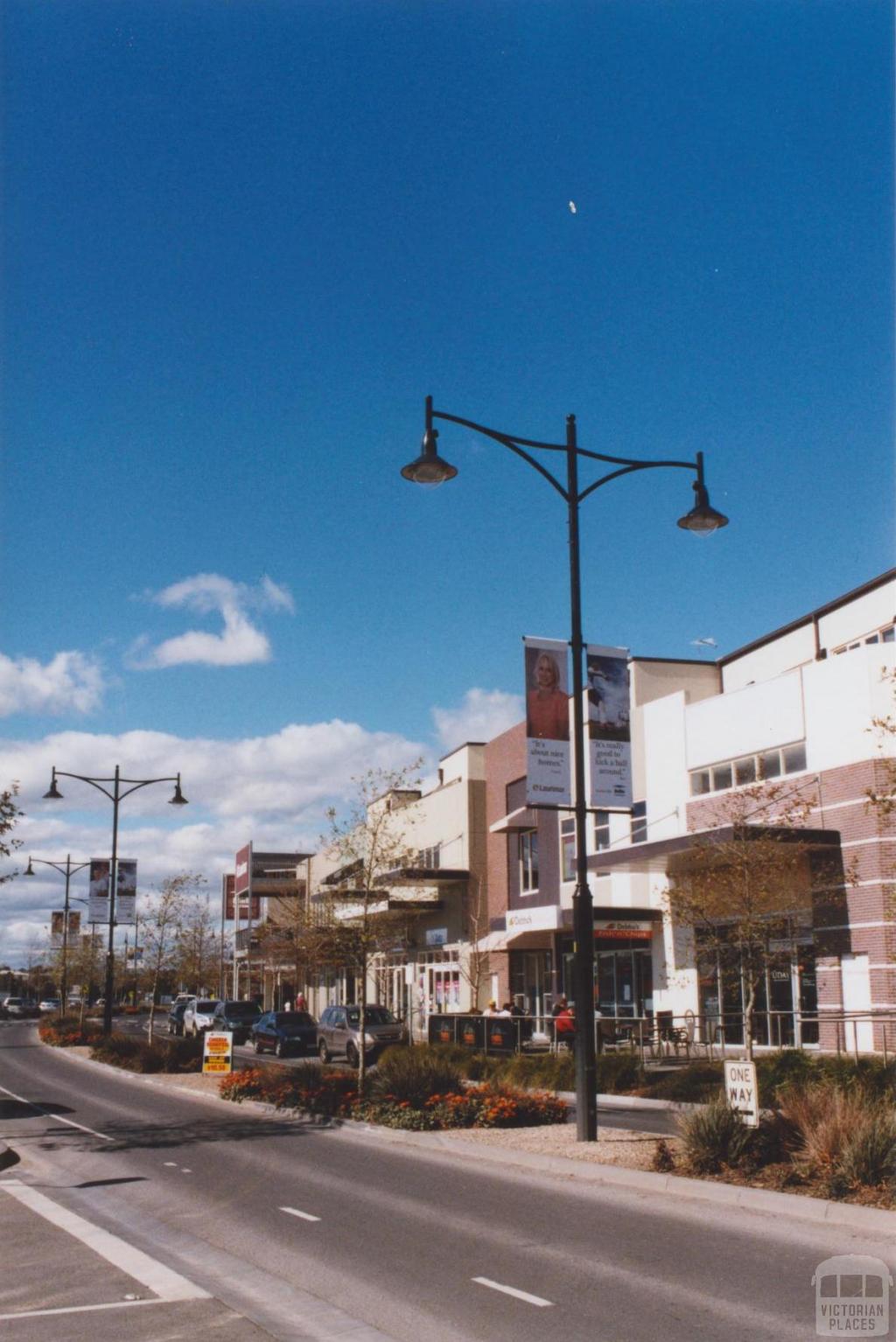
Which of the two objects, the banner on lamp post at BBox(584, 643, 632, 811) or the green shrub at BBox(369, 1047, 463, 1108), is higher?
the banner on lamp post at BBox(584, 643, 632, 811)

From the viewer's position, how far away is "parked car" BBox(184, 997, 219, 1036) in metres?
51.5

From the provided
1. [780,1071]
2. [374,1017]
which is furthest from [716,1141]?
[374,1017]

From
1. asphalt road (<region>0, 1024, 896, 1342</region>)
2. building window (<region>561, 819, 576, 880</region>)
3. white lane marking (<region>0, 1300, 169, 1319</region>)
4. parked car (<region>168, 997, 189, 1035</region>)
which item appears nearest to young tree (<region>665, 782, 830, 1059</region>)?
asphalt road (<region>0, 1024, 896, 1342</region>)

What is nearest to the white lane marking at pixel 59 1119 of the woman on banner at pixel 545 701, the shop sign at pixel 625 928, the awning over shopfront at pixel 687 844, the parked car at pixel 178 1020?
the woman on banner at pixel 545 701

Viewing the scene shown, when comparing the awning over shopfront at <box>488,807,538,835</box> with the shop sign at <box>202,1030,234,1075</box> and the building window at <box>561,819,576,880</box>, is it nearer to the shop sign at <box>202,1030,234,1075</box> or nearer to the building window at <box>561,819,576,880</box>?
the building window at <box>561,819,576,880</box>

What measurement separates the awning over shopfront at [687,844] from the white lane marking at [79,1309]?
57.4 ft

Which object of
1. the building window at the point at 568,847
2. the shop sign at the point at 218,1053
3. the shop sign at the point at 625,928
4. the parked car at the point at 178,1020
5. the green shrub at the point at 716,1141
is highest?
the building window at the point at 568,847

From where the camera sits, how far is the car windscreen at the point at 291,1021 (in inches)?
1686

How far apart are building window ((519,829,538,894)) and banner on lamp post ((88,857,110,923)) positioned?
46.4 ft

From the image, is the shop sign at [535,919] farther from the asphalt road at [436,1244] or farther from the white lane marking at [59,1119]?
the asphalt road at [436,1244]

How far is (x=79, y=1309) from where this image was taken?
7.78 metres

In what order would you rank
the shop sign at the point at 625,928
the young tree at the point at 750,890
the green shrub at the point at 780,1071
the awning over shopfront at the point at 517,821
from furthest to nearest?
the awning over shopfront at the point at 517,821 → the shop sign at the point at 625,928 → the young tree at the point at 750,890 → the green shrub at the point at 780,1071

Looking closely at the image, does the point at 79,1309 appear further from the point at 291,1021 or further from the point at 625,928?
the point at 291,1021

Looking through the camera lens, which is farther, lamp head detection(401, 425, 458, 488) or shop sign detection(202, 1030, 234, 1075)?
shop sign detection(202, 1030, 234, 1075)
